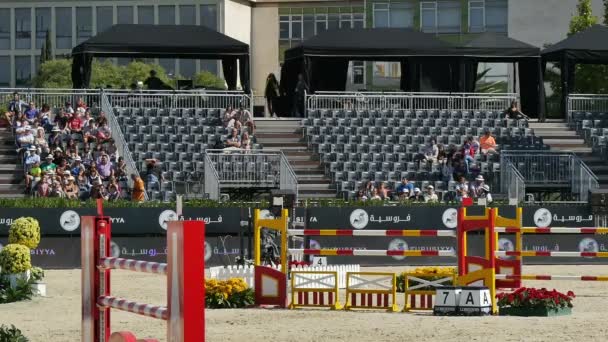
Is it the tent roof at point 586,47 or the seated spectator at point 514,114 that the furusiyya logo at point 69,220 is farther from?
the tent roof at point 586,47

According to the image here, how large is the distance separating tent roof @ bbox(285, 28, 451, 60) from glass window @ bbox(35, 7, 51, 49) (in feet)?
85.6

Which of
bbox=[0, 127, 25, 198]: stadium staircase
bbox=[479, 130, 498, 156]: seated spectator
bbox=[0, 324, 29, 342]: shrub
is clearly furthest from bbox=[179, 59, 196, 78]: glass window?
bbox=[0, 324, 29, 342]: shrub

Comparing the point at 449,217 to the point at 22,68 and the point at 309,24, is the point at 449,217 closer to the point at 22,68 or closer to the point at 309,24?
the point at 309,24

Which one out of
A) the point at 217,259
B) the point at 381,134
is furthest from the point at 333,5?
the point at 217,259

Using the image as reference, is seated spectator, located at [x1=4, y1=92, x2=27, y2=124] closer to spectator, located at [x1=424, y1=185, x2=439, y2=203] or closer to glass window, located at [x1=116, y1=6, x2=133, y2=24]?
spectator, located at [x1=424, y1=185, x2=439, y2=203]

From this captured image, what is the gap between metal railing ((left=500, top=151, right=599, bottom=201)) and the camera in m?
36.7

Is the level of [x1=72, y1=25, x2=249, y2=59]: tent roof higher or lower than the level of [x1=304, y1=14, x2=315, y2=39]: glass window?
lower

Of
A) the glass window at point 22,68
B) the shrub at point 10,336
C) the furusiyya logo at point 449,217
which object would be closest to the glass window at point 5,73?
the glass window at point 22,68

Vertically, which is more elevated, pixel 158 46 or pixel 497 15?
pixel 497 15

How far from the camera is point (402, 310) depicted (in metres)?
19.7

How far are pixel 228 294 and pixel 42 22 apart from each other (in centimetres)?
4875

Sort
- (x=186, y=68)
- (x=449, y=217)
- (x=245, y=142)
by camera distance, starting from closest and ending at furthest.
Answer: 1. (x=449, y=217)
2. (x=245, y=142)
3. (x=186, y=68)

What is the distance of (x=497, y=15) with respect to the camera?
6531 centimetres

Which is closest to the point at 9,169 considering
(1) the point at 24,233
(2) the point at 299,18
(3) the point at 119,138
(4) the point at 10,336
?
(3) the point at 119,138
